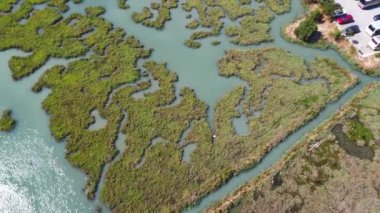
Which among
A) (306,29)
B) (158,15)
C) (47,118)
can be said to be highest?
(306,29)

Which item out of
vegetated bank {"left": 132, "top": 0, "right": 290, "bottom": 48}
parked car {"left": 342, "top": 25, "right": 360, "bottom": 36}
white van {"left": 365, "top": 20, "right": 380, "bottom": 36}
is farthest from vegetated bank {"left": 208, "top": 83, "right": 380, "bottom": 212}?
vegetated bank {"left": 132, "top": 0, "right": 290, "bottom": 48}

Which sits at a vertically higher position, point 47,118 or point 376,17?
point 376,17

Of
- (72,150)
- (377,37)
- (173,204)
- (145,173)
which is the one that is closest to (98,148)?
(72,150)

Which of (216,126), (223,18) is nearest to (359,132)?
(216,126)

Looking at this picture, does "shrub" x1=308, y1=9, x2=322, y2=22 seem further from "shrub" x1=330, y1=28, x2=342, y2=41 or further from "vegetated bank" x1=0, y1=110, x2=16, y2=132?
"vegetated bank" x1=0, y1=110, x2=16, y2=132

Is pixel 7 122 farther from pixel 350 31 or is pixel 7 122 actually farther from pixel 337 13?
pixel 337 13

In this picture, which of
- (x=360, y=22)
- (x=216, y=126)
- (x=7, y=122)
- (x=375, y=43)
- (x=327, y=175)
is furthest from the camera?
(x=360, y=22)

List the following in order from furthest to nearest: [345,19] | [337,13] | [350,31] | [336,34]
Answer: [337,13] → [345,19] → [350,31] → [336,34]
